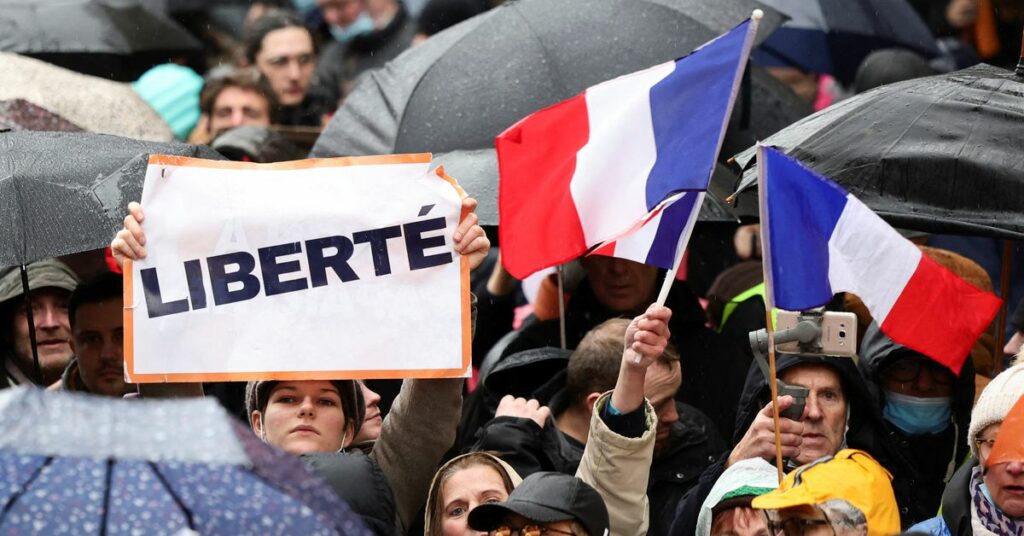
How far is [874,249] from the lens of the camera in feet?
16.7

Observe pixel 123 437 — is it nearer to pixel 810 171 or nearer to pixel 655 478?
pixel 810 171

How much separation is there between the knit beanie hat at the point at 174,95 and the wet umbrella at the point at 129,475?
6669 millimetres

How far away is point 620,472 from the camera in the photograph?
200 inches

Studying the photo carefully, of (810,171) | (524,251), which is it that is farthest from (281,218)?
(810,171)

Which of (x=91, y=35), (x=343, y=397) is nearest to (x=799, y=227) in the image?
(x=343, y=397)

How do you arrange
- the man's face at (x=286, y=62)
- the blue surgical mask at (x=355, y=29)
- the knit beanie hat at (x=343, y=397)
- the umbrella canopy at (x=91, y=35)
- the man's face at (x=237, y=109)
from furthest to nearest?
the blue surgical mask at (x=355, y=29) → the man's face at (x=286, y=62) → the umbrella canopy at (x=91, y=35) → the man's face at (x=237, y=109) → the knit beanie hat at (x=343, y=397)

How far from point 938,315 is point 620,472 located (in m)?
0.98

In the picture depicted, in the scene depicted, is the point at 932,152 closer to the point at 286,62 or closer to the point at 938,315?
the point at 938,315

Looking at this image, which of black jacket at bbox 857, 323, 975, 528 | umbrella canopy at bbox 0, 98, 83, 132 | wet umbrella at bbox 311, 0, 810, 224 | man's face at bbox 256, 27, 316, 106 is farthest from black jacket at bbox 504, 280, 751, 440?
man's face at bbox 256, 27, 316, 106

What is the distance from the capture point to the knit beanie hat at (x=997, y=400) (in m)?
4.96

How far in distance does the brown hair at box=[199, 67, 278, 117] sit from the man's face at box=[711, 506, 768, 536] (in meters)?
4.84

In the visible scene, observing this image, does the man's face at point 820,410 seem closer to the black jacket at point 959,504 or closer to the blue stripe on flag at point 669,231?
the black jacket at point 959,504

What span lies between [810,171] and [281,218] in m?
1.45

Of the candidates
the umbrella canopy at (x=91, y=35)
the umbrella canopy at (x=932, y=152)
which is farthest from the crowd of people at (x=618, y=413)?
the umbrella canopy at (x=91, y=35)
